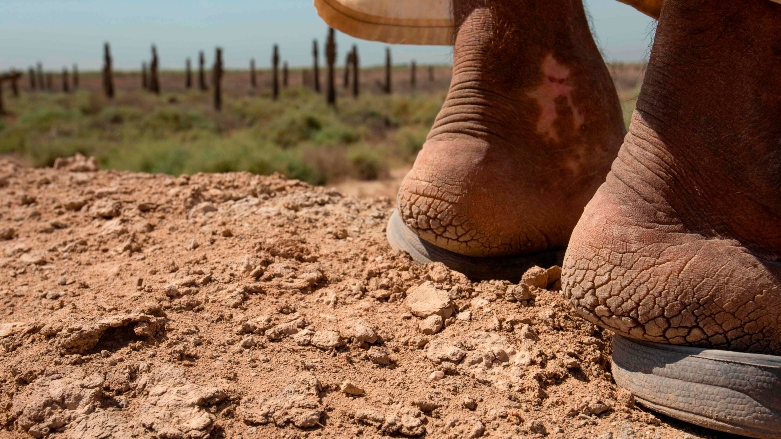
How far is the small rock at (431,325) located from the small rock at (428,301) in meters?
0.03

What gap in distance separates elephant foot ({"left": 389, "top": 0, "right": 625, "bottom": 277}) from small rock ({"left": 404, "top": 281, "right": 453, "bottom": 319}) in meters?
0.16

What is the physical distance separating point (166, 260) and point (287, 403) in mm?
961

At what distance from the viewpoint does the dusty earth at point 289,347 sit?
1282 millimetres

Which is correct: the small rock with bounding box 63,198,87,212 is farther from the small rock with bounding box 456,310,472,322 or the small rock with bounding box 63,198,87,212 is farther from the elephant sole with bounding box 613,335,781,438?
the elephant sole with bounding box 613,335,781,438

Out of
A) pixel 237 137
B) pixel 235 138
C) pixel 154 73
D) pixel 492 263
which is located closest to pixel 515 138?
pixel 492 263

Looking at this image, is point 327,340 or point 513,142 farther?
point 513,142

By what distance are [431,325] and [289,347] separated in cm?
34

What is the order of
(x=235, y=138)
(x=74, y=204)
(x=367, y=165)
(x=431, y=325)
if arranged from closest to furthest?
(x=431, y=325) < (x=74, y=204) < (x=367, y=165) < (x=235, y=138)

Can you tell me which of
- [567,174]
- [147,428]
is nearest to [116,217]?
[147,428]

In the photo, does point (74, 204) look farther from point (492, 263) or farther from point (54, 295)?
point (492, 263)

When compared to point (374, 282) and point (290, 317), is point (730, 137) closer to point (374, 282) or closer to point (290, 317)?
point (374, 282)

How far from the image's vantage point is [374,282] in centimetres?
182

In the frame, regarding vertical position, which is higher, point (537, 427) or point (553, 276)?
point (553, 276)

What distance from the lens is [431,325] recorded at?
1.58 m
